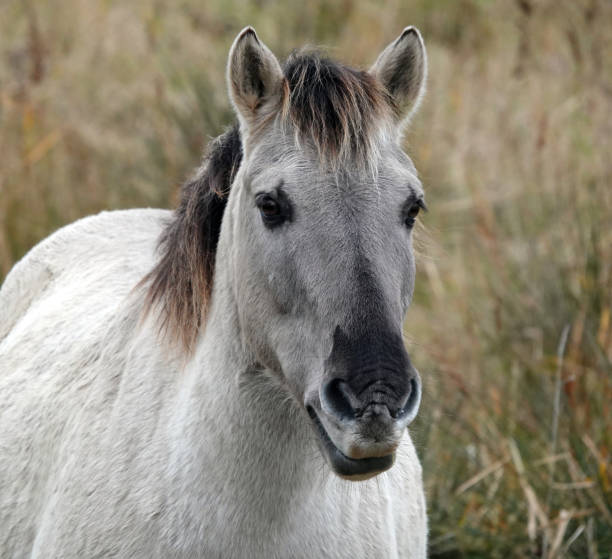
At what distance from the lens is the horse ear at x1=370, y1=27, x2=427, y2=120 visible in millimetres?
3088

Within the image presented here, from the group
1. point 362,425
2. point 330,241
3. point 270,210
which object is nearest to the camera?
point 362,425

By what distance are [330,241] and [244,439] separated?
0.67m

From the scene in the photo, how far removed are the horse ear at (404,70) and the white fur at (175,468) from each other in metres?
0.81

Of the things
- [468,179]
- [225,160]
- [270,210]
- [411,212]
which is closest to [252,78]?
[225,160]

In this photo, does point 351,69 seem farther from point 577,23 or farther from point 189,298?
point 577,23

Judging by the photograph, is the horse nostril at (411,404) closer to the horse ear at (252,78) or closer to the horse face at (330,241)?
the horse face at (330,241)

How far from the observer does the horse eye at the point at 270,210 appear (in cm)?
273

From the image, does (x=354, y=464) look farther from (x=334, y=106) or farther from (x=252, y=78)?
(x=252, y=78)

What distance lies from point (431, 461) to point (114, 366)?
7.69ft

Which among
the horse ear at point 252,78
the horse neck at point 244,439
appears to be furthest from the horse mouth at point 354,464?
the horse ear at point 252,78

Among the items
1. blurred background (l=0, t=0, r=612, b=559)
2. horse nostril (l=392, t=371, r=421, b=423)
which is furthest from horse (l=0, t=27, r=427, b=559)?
blurred background (l=0, t=0, r=612, b=559)

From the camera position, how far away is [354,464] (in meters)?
2.44

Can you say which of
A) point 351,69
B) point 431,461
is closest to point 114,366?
point 351,69

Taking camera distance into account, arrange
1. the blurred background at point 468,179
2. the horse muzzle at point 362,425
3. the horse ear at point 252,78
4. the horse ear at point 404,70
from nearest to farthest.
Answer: the horse muzzle at point 362,425 < the horse ear at point 252,78 < the horse ear at point 404,70 < the blurred background at point 468,179
